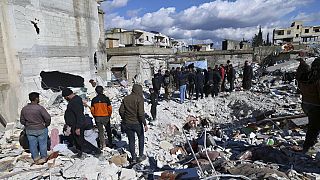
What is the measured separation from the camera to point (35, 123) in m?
4.94

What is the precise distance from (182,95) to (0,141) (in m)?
6.98

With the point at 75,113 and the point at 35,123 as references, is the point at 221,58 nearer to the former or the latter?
the point at 75,113

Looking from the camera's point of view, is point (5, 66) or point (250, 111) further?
point (250, 111)

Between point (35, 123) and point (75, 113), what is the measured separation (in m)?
0.76

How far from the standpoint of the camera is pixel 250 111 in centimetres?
995

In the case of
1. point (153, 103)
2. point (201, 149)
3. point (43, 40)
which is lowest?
point (201, 149)

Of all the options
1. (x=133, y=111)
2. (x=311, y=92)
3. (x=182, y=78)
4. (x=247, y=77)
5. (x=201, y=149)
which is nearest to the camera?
(x=311, y=92)

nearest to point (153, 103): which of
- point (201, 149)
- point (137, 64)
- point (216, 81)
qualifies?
point (201, 149)

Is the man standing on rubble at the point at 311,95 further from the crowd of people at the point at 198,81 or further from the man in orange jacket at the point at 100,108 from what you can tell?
the crowd of people at the point at 198,81

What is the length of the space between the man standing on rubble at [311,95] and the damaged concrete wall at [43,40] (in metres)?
8.56

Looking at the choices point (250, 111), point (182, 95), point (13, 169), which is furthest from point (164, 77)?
point (13, 169)

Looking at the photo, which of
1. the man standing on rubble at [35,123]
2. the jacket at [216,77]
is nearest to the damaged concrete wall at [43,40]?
the man standing on rubble at [35,123]

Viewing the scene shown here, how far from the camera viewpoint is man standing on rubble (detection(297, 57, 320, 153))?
4.28 m

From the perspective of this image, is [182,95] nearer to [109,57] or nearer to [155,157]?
Result: [155,157]
